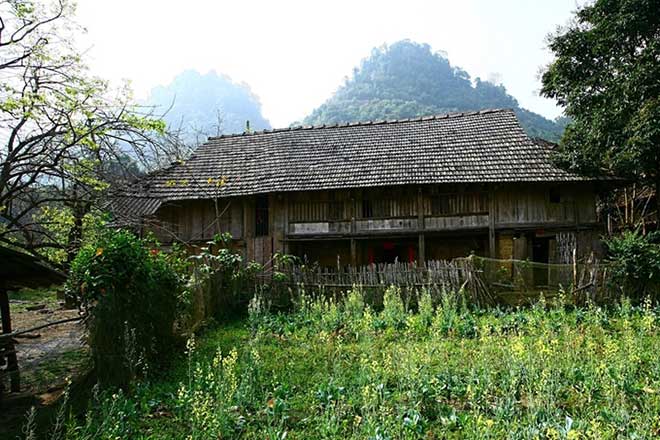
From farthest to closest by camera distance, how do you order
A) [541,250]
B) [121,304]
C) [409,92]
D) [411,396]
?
1. [409,92]
2. [541,250]
3. [121,304]
4. [411,396]

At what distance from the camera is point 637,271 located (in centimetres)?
1029

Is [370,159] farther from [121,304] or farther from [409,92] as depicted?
[409,92]

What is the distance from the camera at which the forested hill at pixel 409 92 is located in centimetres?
5338

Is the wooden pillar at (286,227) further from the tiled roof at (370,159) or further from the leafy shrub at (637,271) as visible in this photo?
the leafy shrub at (637,271)

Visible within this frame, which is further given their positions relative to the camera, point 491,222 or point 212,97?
point 212,97

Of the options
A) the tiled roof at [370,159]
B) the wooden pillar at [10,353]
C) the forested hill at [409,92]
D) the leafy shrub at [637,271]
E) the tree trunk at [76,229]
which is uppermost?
the forested hill at [409,92]

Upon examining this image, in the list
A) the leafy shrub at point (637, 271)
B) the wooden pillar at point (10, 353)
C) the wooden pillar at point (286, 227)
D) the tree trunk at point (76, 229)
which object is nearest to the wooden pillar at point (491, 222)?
the leafy shrub at point (637, 271)

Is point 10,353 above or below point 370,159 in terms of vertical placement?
below

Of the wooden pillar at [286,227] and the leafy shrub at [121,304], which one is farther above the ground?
the wooden pillar at [286,227]

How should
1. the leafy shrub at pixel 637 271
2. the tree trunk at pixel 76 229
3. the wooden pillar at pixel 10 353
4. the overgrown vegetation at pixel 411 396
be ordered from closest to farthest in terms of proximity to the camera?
the overgrown vegetation at pixel 411 396, the wooden pillar at pixel 10 353, the tree trunk at pixel 76 229, the leafy shrub at pixel 637 271

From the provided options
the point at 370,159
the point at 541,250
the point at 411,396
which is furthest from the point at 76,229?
the point at 541,250

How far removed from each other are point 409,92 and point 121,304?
204 feet

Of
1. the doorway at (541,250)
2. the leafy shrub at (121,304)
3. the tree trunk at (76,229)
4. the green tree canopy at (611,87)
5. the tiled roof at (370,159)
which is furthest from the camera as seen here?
the doorway at (541,250)

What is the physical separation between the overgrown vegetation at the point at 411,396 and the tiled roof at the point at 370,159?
10011 mm
